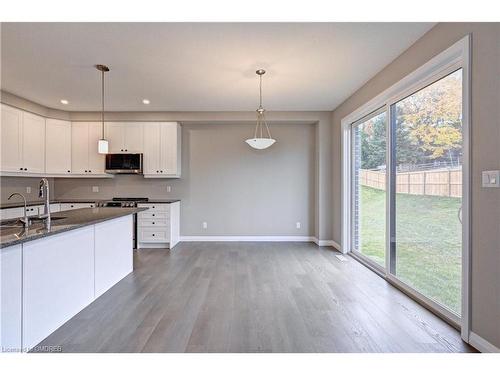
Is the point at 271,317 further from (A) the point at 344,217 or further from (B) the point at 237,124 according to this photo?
(B) the point at 237,124

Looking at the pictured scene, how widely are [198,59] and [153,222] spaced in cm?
316

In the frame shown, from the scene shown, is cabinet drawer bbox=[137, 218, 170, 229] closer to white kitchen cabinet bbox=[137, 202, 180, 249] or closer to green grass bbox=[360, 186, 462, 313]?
white kitchen cabinet bbox=[137, 202, 180, 249]

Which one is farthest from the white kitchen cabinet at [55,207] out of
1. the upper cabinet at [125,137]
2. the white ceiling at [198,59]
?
the white ceiling at [198,59]

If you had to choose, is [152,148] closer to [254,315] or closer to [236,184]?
[236,184]

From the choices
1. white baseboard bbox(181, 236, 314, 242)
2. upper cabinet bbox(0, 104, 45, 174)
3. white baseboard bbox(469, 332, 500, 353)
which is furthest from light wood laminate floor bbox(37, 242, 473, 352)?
upper cabinet bbox(0, 104, 45, 174)

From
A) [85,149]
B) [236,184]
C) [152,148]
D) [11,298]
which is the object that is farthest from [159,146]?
[11,298]

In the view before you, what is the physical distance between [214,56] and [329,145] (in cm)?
310

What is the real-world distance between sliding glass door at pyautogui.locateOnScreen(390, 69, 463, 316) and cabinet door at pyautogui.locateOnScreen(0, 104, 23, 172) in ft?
18.9

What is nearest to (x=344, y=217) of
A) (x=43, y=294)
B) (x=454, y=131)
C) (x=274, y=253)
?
(x=274, y=253)

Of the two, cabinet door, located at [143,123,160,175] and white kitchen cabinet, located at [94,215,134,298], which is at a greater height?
cabinet door, located at [143,123,160,175]

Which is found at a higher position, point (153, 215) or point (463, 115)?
point (463, 115)

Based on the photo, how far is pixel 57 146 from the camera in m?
5.18

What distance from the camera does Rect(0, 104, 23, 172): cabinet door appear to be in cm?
424

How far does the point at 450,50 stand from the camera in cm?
221
